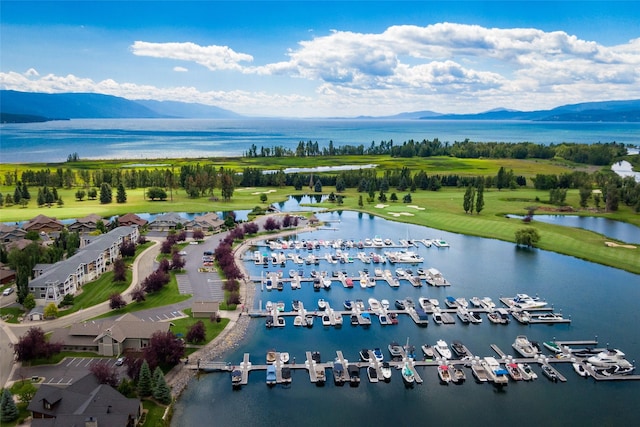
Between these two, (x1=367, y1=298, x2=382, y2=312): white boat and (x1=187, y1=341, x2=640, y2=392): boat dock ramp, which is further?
(x1=367, y1=298, x2=382, y2=312): white boat

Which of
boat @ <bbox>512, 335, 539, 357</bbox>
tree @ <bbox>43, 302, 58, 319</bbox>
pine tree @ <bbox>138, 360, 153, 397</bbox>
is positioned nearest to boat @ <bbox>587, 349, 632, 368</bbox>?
boat @ <bbox>512, 335, 539, 357</bbox>

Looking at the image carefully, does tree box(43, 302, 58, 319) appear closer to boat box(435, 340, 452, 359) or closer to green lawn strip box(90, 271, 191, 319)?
green lawn strip box(90, 271, 191, 319)

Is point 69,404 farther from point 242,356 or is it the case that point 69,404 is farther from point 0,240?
point 0,240

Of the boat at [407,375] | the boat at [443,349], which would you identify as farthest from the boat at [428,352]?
the boat at [407,375]

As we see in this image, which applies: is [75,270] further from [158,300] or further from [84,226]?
[84,226]

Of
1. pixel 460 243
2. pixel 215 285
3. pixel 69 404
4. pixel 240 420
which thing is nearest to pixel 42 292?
pixel 215 285

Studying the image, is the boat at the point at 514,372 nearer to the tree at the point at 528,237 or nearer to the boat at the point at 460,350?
the boat at the point at 460,350

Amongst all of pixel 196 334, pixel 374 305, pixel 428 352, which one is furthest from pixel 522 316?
pixel 196 334
